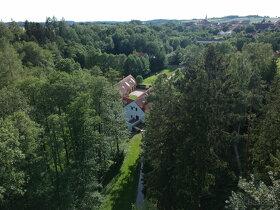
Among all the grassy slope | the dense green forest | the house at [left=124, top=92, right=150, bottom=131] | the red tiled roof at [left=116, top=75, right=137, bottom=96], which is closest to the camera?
the dense green forest

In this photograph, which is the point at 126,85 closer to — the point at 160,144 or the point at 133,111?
the point at 133,111

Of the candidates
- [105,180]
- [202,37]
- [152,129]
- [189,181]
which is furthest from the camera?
[202,37]

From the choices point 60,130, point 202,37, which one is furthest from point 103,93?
point 202,37

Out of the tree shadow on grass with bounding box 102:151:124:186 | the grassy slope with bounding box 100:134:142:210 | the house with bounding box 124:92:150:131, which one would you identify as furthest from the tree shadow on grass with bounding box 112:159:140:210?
the house with bounding box 124:92:150:131

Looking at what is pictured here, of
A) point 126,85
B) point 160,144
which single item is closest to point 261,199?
point 160,144

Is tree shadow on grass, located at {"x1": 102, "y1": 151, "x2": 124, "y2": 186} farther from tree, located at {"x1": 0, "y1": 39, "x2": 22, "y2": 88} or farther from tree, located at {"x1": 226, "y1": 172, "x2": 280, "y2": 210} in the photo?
tree, located at {"x1": 226, "y1": 172, "x2": 280, "y2": 210}

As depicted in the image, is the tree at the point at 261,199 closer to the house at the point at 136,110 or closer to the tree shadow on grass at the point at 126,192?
the tree shadow on grass at the point at 126,192

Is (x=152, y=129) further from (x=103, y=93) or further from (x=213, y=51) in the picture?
(x=213, y=51)

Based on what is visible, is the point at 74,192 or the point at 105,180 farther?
the point at 105,180
